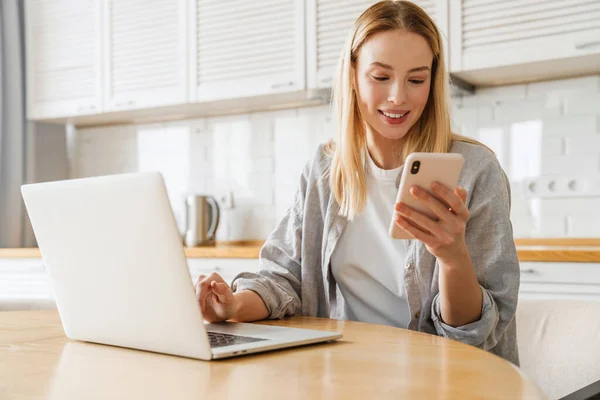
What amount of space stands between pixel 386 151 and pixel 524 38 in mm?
1418

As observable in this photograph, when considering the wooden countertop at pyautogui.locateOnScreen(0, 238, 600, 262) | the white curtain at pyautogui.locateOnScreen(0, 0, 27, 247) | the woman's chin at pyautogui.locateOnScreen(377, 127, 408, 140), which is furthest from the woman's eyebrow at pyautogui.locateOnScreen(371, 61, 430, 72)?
the white curtain at pyautogui.locateOnScreen(0, 0, 27, 247)

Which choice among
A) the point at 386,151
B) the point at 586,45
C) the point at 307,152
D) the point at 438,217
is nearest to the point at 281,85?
the point at 307,152

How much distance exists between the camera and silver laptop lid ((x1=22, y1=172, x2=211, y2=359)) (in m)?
0.87

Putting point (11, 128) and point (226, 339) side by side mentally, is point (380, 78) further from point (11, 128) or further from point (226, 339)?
point (11, 128)

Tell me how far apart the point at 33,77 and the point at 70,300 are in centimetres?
335

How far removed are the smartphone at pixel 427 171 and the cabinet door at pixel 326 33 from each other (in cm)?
218

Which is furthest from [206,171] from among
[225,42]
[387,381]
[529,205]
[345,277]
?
[387,381]

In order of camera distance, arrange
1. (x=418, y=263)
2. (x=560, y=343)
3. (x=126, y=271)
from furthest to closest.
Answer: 1. (x=418, y=263)
2. (x=560, y=343)
3. (x=126, y=271)

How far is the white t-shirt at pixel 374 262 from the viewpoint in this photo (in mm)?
1479

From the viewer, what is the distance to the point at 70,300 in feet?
3.49

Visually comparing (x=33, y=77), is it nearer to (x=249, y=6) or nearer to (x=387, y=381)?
(x=249, y=6)

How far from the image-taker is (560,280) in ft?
7.92

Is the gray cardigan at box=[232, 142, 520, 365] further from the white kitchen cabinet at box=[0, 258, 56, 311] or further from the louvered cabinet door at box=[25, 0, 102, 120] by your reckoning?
the louvered cabinet door at box=[25, 0, 102, 120]

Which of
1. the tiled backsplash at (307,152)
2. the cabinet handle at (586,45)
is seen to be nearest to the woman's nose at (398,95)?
the cabinet handle at (586,45)
